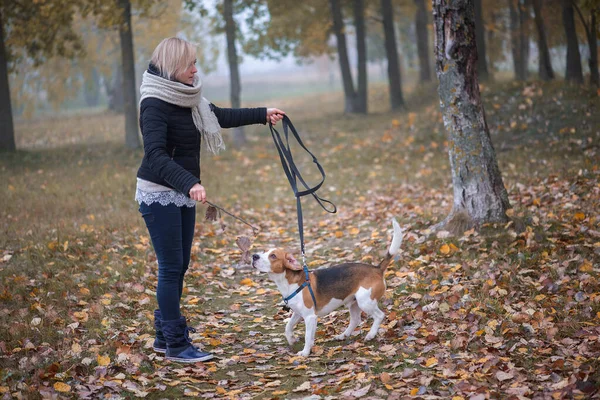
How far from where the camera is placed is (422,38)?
88.0 ft

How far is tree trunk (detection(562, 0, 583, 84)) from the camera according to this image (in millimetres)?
17047

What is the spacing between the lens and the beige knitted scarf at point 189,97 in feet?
16.0

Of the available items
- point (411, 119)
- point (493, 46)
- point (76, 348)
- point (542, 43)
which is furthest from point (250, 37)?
point (76, 348)

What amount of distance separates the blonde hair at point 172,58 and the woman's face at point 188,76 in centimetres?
3

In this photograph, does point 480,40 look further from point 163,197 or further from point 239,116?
point 163,197

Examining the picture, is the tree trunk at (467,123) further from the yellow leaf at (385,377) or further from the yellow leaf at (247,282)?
the yellow leaf at (385,377)

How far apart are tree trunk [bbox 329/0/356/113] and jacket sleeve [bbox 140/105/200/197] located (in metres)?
21.9

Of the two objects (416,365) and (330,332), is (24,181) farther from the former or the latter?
(416,365)

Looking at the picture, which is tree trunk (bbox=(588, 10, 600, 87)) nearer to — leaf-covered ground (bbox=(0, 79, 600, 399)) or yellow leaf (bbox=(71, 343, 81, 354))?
leaf-covered ground (bbox=(0, 79, 600, 399))

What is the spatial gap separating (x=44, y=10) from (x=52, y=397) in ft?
51.6

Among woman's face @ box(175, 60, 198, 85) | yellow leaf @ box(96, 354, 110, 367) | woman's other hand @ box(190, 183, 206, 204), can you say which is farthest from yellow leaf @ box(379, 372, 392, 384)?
woman's face @ box(175, 60, 198, 85)

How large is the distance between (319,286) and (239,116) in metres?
1.82

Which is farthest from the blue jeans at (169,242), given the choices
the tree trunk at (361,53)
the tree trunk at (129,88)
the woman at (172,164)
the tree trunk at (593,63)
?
the tree trunk at (361,53)

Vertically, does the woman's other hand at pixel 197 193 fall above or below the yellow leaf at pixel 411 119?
below
